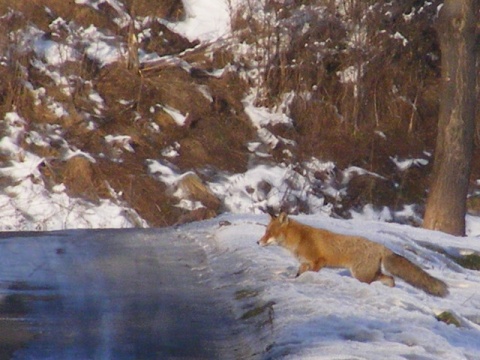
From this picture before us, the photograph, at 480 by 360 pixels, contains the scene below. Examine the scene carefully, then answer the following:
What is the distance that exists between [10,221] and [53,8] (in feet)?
33.7

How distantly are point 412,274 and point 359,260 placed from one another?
610mm

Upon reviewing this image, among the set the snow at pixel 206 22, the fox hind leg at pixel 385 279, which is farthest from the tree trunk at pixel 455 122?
the snow at pixel 206 22

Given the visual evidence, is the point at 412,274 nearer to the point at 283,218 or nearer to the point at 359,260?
the point at 359,260

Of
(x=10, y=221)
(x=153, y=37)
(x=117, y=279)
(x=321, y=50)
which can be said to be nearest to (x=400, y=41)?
(x=321, y=50)

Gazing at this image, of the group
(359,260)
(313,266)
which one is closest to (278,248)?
(313,266)

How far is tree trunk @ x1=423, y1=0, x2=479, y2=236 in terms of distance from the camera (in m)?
19.0

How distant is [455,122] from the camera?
1909 centimetres

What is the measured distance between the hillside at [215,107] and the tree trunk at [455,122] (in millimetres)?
6987

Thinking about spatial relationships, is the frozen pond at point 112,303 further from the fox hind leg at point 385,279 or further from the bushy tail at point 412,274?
the bushy tail at point 412,274

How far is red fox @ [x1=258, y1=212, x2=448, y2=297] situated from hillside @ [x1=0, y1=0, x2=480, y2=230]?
12.7m

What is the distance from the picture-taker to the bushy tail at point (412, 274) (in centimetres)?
1104

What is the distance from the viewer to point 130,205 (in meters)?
24.8

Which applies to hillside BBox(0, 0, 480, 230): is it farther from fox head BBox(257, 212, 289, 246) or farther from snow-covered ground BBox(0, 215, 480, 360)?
fox head BBox(257, 212, 289, 246)

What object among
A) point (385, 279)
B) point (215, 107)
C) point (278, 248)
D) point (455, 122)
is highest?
point (455, 122)
